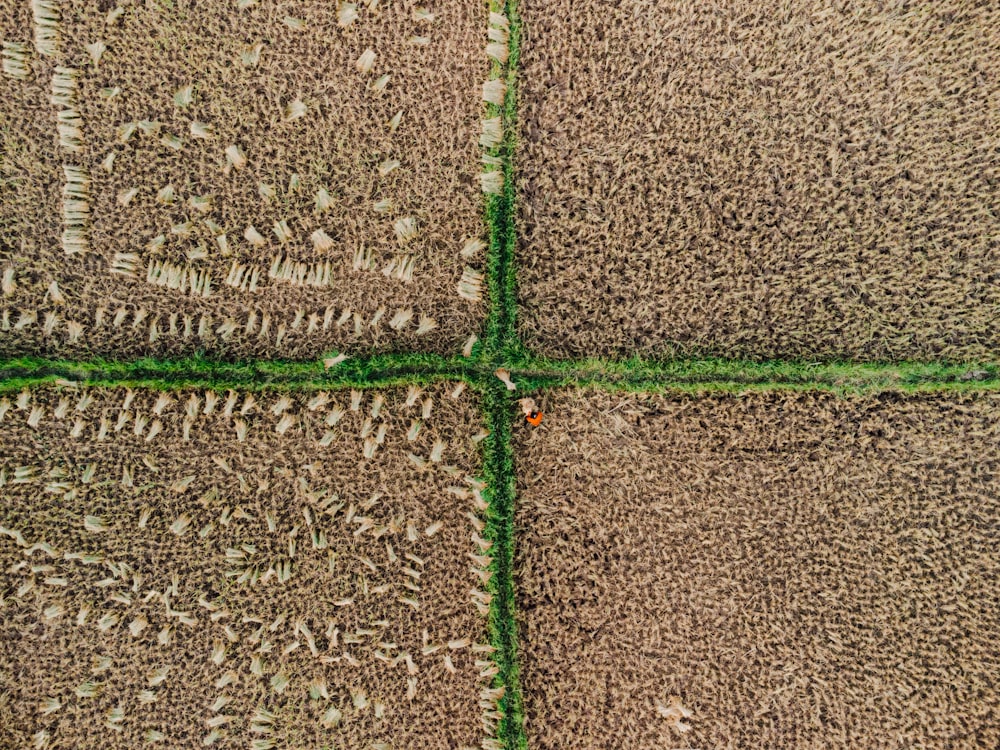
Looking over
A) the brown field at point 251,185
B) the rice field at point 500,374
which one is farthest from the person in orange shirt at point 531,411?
the brown field at point 251,185

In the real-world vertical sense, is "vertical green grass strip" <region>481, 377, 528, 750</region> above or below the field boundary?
below

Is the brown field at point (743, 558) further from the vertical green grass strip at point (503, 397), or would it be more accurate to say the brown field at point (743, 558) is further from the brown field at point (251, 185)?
the brown field at point (251, 185)

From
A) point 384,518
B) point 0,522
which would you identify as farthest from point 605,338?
point 0,522

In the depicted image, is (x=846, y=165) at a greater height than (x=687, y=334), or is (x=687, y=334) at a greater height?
(x=846, y=165)

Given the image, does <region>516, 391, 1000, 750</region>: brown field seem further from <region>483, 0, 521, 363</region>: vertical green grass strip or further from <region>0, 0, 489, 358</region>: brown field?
<region>0, 0, 489, 358</region>: brown field

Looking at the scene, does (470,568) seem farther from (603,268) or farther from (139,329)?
(139,329)

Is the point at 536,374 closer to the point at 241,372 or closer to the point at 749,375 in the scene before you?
the point at 749,375

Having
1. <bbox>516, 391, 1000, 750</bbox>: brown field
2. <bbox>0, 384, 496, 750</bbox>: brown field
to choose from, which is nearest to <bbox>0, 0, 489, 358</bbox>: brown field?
<bbox>0, 384, 496, 750</bbox>: brown field
